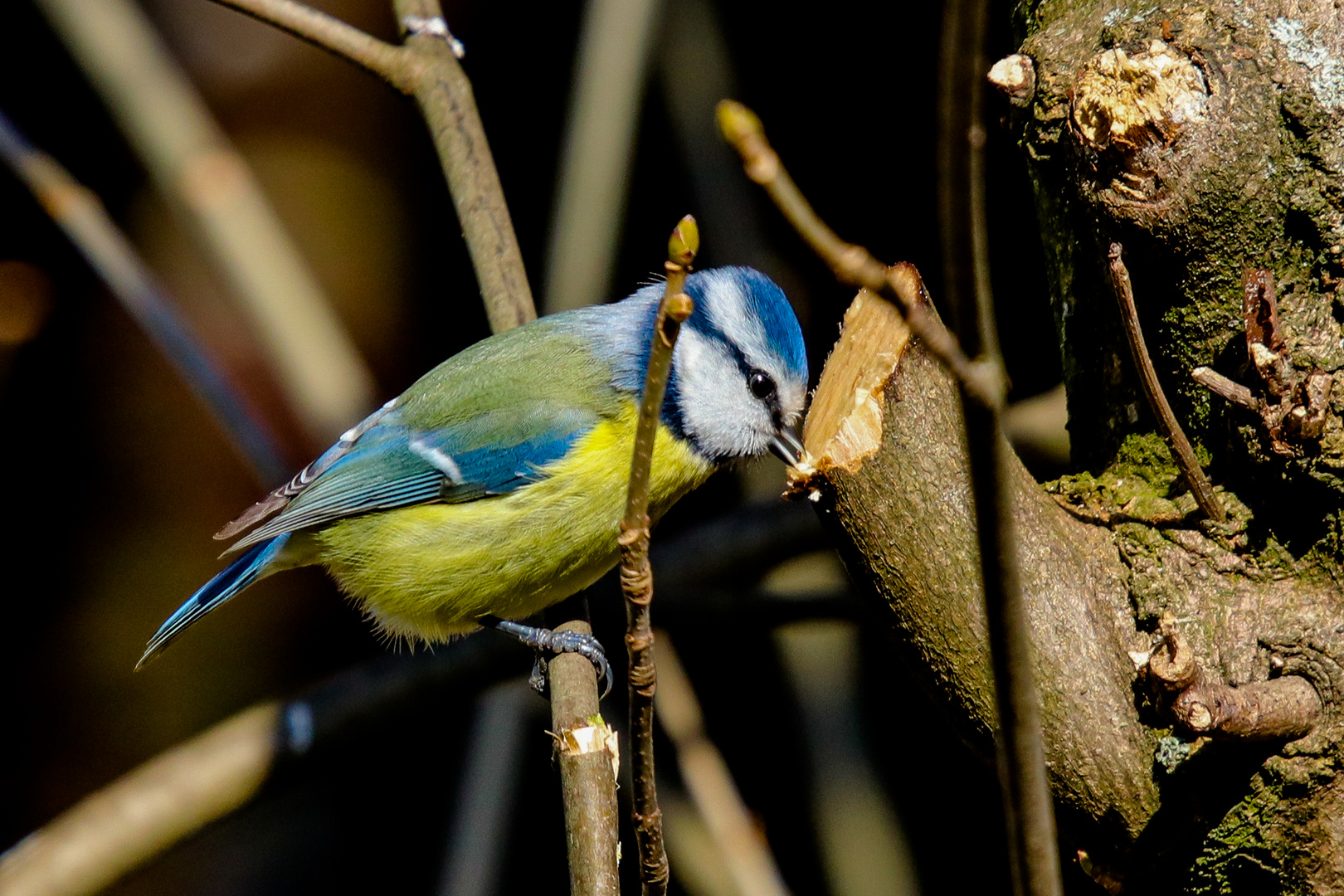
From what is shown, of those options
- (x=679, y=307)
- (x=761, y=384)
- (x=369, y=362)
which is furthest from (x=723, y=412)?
(x=369, y=362)

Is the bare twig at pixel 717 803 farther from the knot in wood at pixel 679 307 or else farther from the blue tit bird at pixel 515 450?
the knot in wood at pixel 679 307

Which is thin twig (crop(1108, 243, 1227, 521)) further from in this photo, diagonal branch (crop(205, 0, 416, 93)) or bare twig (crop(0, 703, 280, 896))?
bare twig (crop(0, 703, 280, 896))

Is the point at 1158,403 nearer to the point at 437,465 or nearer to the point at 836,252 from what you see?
the point at 836,252

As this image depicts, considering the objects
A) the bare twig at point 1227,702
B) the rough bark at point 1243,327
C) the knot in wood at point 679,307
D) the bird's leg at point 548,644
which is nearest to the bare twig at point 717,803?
the bird's leg at point 548,644

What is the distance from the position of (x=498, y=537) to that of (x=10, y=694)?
76.2 inches

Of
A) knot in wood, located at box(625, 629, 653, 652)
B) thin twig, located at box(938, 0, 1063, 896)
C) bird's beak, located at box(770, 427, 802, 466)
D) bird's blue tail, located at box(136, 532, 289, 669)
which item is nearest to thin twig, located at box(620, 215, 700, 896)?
knot in wood, located at box(625, 629, 653, 652)

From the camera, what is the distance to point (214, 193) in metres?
2.42

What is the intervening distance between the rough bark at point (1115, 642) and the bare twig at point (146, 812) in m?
1.35

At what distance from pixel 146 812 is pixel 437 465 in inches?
31.2

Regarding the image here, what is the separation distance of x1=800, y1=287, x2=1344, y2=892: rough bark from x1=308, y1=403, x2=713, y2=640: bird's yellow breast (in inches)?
33.8

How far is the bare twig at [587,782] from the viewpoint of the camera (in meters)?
1.25

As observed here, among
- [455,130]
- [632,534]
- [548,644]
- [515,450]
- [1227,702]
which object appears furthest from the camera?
[515,450]

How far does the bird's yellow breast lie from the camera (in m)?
2.04

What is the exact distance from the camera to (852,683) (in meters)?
2.62
